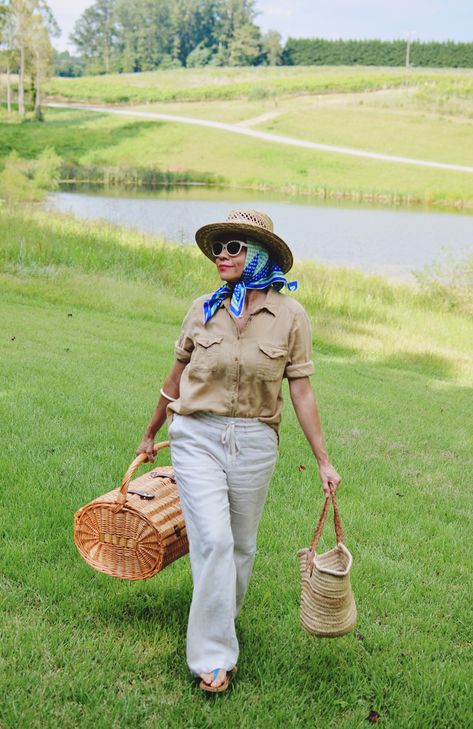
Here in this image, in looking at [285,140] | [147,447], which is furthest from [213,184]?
[147,447]

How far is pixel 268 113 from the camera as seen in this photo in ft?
270

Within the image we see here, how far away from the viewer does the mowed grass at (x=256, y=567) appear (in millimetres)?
3342

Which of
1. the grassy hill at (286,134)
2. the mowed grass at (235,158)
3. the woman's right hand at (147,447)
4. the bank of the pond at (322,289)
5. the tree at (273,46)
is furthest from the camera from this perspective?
the tree at (273,46)

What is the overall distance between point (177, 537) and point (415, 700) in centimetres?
127

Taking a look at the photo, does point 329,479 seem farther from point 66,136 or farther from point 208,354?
point 66,136

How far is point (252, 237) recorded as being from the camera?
3455 millimetres

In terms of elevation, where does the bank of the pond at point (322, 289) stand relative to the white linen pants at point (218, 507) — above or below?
below

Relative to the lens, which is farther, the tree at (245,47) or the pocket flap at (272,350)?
the tree at (245,47)

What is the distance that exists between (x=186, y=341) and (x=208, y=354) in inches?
7.9

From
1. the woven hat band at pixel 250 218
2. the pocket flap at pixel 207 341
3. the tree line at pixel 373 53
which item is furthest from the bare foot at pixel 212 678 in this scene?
the tree line at pixel 373 53

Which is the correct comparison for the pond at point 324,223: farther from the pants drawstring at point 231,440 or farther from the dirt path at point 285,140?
the pants drawstring at point 231,440

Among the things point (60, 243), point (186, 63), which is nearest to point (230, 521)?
point (60, 243)

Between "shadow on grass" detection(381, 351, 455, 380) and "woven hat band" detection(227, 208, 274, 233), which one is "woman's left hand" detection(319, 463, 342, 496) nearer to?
"woven hat band" detection(227, 208, 274, 233)

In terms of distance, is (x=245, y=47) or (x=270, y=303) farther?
(x=245, y=47)
